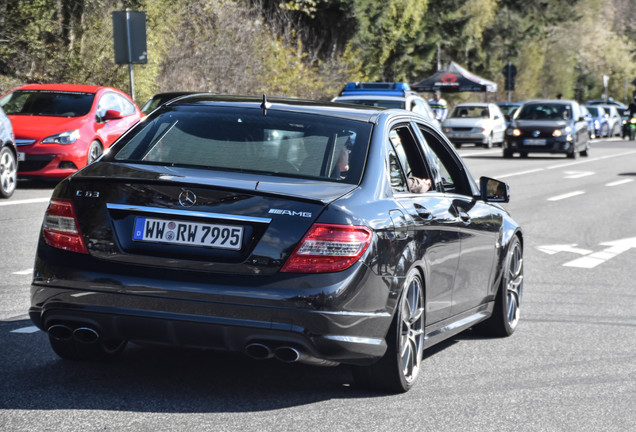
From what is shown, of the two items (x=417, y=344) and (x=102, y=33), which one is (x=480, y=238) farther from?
(x=102, y=33)

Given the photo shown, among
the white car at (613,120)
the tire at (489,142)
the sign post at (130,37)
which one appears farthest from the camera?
the white car at (613,120)

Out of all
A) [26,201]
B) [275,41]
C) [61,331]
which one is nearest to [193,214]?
[61,331]

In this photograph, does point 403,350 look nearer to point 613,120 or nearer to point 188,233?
point 188,233

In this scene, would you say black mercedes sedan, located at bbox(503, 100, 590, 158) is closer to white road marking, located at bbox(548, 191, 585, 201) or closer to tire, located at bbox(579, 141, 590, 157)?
tire, located at bbox(579, 141, 590, 157)

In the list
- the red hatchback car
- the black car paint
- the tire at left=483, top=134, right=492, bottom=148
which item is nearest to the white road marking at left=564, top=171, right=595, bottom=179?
the red hatchback car

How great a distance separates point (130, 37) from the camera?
2539 cm

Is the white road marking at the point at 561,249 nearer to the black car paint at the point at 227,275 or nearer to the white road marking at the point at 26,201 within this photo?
the white road marking at the point at 26,201

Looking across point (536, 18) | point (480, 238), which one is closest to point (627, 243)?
point (480, 238)

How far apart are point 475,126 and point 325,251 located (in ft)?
122

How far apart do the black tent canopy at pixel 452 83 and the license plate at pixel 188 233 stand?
147 ft

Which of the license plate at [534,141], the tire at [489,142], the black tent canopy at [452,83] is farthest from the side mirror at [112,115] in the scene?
the black tent canopy at [452,83]

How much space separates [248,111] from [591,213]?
41.0ft

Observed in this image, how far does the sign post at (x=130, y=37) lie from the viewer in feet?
83.0

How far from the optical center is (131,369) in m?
6.24
